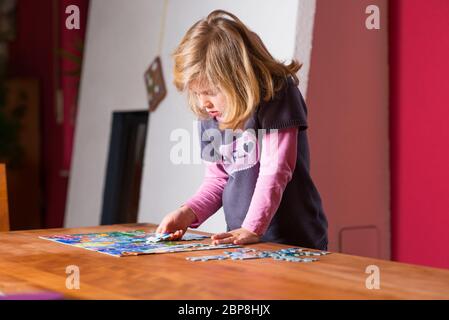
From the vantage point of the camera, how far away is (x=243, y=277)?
1.23 meters

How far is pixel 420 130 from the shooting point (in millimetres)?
2816

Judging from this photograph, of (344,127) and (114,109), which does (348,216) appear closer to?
(344,127)

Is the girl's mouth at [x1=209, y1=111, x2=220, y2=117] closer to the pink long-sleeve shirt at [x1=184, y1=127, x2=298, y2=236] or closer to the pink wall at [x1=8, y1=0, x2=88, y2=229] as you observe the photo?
the pink long-sleeve shirt at [x1=184, y1=127, x2=298, y2=236]

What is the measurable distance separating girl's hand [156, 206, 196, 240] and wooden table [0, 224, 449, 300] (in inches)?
11.7

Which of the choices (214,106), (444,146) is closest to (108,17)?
(444,146)

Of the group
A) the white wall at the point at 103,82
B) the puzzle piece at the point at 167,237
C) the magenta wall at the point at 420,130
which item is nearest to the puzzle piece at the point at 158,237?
the puzzle piece at the point at 167,237

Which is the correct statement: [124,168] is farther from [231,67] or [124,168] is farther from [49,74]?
[231,67]

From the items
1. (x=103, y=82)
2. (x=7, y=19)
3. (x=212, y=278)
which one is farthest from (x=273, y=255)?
(x=7, y=19)

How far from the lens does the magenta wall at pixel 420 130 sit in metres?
2.76

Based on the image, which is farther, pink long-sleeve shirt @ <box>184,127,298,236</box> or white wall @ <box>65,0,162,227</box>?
white wall @ <box>65,0,162,227</box>

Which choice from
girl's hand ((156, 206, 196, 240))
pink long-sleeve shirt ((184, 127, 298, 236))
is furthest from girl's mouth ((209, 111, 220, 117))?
girl's hand ((156, 206, 196, 240))

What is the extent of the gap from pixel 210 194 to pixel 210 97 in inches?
12.0

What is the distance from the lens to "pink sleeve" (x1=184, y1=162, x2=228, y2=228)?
195 cm
